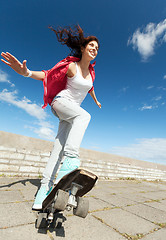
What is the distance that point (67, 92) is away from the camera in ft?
5.37

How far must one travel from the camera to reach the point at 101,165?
17.9 feet

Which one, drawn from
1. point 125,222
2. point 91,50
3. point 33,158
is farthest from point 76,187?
point 33,158

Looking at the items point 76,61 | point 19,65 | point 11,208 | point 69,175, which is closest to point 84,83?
point 76,61

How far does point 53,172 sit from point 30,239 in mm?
691

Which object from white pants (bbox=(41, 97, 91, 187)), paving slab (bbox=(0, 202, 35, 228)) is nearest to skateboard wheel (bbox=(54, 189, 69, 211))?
white pants (bbox=(41, 97, 91, 187))

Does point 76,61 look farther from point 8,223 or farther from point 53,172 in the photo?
point 8,223

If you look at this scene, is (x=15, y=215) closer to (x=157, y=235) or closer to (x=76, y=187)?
(x=76, y=187)

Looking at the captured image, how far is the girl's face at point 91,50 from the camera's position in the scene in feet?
5.85

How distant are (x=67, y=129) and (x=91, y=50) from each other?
1082 millimetres

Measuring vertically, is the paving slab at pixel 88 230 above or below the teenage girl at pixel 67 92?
below

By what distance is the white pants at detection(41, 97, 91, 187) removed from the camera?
1307 mm

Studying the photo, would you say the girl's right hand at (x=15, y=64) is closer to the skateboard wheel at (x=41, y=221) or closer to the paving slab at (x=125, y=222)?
the skateboard wheel at (x=41, y=221)

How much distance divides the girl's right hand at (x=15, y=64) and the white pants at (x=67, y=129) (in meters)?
0.44

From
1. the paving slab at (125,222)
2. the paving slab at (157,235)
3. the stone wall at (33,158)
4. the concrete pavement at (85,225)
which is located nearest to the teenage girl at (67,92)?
the concrete pavement at (85,225)
